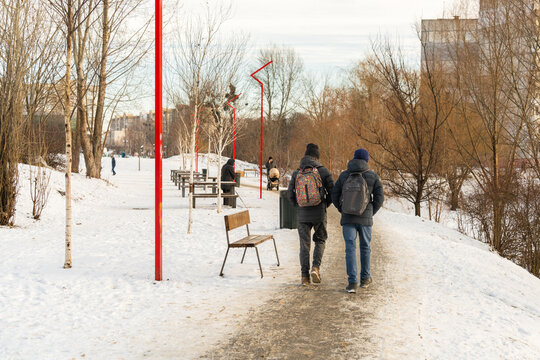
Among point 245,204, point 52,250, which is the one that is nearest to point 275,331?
Answer: point 52,250

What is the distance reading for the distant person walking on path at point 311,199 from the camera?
652 cm

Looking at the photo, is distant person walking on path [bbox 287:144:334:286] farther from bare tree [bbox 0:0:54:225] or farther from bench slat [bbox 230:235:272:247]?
bare tree [bbox 0:0:54:225]

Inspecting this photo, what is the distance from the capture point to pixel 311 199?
650cm

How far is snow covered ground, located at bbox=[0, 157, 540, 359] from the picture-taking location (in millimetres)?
4680

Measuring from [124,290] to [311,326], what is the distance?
273 centimetres

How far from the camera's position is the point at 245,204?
18656 millimetres

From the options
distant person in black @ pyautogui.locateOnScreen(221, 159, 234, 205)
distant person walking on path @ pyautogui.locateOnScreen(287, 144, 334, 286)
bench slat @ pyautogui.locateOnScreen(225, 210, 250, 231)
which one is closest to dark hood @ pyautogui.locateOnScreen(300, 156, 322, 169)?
distant person walking on path @ pyautogui.locateOnScreen(287, 144, 334, 286)

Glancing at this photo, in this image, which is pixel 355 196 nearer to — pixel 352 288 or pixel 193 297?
pixel 352 288

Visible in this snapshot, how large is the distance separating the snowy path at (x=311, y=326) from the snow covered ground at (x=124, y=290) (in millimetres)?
266

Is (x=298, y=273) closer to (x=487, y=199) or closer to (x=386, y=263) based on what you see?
(x=386, y=263)

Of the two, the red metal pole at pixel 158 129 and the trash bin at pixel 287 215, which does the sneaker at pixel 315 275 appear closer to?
the red metal pole at pixel 158 129

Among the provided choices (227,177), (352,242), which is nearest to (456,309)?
(352,242)

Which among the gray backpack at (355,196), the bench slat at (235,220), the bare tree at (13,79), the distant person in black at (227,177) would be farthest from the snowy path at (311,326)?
the distant person in black at (227,177)

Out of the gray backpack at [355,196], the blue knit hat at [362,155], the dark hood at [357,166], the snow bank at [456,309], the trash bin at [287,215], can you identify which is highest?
the blue knit hat at [362,155]
